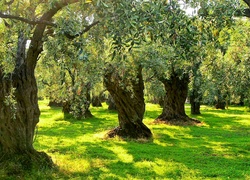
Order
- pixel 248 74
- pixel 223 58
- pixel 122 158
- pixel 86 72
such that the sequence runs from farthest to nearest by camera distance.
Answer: pixel 223 58 < pixel 248 74 < pixel 122 158 < pixel 86 72

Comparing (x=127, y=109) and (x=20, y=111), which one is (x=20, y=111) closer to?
(x=20, y=111)

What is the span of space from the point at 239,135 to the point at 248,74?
5.72 m

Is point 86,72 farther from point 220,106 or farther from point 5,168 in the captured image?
point 220,106

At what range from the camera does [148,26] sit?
4.60 meters

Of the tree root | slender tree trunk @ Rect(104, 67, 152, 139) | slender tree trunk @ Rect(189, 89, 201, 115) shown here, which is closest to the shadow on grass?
the tree root

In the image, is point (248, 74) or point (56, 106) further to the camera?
point (56, 106)

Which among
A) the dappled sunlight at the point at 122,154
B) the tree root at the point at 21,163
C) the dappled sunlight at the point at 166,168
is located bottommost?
the dappled sunlight at the point at 166,168

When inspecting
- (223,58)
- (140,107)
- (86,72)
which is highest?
(223,58)

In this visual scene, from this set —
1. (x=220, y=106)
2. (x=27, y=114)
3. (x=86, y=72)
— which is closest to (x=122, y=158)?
(x=86, y=72)

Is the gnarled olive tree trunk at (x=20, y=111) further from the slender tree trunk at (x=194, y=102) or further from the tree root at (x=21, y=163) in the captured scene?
the slender tree trunk at (x=194, y=102)

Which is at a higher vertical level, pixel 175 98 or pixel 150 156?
pixel 175 98

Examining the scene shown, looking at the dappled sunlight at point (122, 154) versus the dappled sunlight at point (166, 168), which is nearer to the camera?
the dappled sunlight at point (166, 168)

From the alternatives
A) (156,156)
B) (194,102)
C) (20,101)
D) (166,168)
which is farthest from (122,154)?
(194,102)

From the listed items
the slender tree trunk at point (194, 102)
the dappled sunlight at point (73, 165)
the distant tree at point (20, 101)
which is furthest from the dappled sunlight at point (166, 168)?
the slender tree trunk at point (194, 102)
